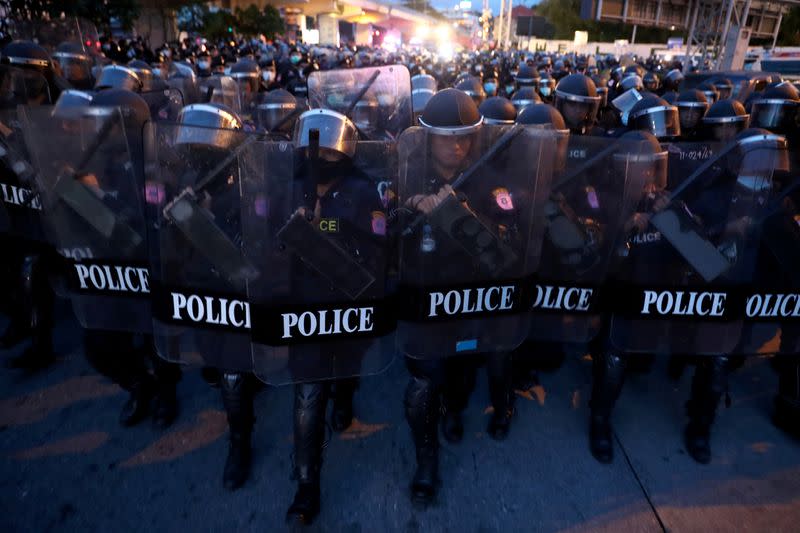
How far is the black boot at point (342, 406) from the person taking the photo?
3.08 m

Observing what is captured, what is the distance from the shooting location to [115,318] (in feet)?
8.25

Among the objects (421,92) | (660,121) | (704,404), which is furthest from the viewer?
(421,92)

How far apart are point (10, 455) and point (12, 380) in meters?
0.86

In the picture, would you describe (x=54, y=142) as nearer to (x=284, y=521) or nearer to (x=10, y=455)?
(x=10, y=455)

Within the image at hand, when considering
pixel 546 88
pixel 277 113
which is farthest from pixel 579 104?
pixel 546 88

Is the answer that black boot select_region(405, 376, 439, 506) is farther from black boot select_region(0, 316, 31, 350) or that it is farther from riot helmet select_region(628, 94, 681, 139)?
black boot select_region(0, 316, 31, 350)

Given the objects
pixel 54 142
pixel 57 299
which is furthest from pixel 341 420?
pixel 57 299

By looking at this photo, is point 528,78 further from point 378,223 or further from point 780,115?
point 378,223

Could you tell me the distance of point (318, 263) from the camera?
1.87 metres

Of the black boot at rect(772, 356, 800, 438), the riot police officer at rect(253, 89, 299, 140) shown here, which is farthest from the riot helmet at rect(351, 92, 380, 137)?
the black boot at rect(772, 356, 800, 438)

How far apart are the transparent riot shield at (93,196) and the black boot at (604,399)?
2461 millimetres

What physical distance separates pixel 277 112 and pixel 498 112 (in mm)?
1760

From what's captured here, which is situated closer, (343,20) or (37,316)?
(37,316)

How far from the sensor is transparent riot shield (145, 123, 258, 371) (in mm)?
1862
